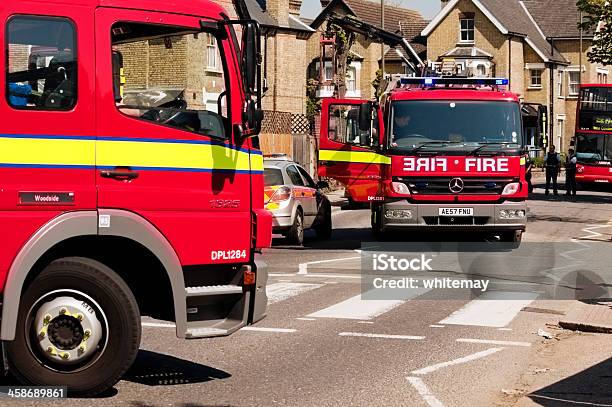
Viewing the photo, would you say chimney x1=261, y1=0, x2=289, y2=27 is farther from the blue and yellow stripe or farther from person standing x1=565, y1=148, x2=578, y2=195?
the blue and yellow stripe

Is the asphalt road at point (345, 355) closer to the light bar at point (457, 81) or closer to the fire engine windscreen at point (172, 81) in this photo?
the fire engine windscreen at point (172, 81)

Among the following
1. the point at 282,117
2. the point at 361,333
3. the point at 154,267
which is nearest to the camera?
the point at 154,267

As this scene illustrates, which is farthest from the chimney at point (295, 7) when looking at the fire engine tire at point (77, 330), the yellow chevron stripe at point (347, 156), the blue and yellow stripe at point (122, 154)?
the fire engine tire at point (77, 330)

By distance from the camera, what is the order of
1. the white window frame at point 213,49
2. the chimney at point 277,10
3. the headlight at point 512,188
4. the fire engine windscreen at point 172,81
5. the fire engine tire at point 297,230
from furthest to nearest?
1. the chimney at point 277,10
2. the fire engine tire at point 297,230
3. the headlight at point 512,188
4. the white window frame at point 213,49
5. the fire engine windscreen at point 172,81

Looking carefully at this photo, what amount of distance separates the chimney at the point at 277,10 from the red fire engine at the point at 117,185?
43020 mm

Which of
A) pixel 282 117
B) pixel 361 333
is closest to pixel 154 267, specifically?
pixel 361 333

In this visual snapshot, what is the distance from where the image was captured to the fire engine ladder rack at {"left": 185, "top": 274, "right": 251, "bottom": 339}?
8891 mm

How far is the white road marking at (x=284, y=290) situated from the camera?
14.5 meters

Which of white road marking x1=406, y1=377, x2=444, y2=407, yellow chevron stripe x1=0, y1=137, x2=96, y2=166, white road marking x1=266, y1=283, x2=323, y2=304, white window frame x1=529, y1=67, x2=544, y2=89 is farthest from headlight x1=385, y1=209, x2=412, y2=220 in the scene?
white window frame x1=529, y1=67, x2=544, y2=89

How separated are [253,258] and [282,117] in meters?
34.0

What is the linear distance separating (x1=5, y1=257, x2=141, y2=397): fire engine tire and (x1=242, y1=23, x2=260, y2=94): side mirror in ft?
5.99

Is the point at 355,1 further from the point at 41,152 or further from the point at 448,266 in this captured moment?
the point at 41,152

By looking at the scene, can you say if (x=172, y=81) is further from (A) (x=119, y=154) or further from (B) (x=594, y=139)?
(B) (x=594, y=139)

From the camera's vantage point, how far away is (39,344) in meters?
8.30
